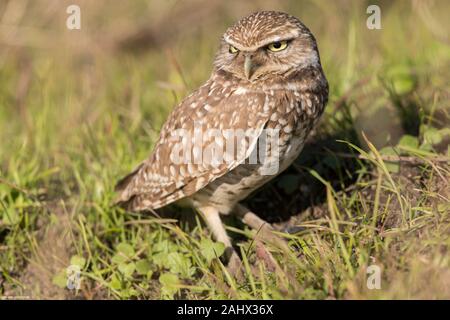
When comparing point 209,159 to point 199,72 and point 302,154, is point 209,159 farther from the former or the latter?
point 199,72

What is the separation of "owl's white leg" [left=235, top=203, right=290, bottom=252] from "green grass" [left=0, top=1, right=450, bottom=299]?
6cm

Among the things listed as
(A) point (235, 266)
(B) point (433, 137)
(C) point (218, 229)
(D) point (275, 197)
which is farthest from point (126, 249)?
(B) point (433, 137)

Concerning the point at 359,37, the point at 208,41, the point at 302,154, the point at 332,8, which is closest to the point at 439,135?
the point at 302,154

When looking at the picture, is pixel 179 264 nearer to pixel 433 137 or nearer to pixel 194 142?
pixel 194 142

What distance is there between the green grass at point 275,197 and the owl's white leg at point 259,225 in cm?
6

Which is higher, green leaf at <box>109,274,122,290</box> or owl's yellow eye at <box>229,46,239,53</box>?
owl's yellow eye at <box>229,46,239,53</box>

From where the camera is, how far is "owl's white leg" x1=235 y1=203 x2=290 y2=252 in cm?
333

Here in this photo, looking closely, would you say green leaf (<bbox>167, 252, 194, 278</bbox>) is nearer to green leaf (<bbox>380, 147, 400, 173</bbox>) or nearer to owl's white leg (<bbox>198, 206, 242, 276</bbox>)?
owl's white leg (<bbox>198, 206, 242, 276</bbox>)

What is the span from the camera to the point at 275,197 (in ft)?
13.8

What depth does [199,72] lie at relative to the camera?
5.32m

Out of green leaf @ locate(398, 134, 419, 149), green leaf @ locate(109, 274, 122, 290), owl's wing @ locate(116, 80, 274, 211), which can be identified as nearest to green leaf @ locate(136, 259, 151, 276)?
green leaf @ locate(109, 274, 122, 290)

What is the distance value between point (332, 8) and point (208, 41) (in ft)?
4.32

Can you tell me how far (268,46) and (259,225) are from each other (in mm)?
1060
